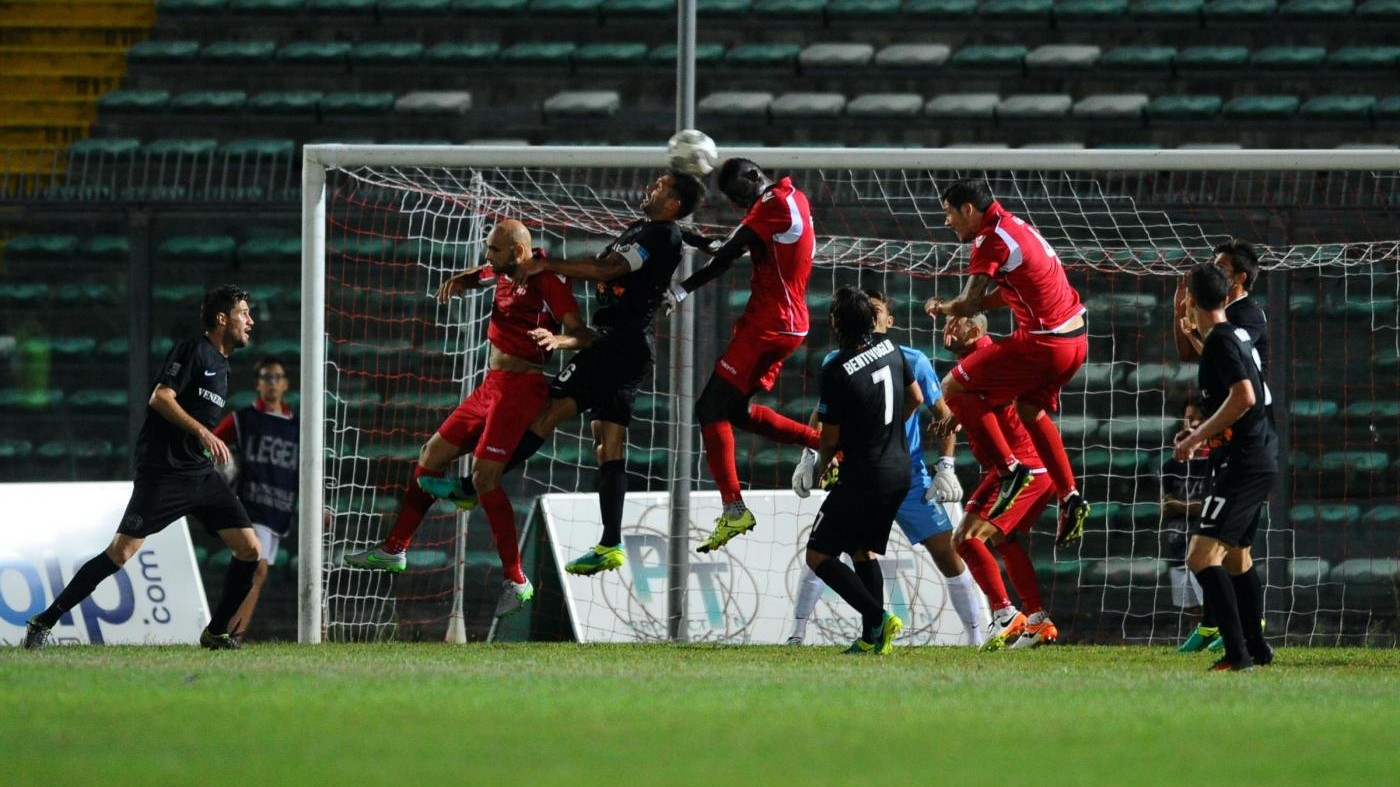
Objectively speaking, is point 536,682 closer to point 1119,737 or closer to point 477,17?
point 1119,737

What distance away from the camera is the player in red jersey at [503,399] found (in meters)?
9.83

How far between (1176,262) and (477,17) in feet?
28.5

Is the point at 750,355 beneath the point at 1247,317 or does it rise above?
beneath

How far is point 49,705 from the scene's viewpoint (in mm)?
6715

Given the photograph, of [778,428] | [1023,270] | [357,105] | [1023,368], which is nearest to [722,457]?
[778,428]

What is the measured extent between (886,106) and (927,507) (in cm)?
722

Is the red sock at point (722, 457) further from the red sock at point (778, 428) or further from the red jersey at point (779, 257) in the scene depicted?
the red jersey at point (779, 257)

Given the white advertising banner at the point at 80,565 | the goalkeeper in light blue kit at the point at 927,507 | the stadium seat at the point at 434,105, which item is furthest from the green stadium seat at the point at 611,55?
the goalkeeper in light blue kit at the point at 927,507

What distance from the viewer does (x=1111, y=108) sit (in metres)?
16.8

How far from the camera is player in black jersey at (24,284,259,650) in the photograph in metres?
9.48

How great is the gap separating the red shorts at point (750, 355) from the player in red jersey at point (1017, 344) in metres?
0.89

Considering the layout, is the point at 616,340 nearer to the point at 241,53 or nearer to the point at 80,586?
the point at 80,586

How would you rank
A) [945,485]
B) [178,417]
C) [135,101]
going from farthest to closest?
1. [135,101]
2. [945,485]
3. [178,417]

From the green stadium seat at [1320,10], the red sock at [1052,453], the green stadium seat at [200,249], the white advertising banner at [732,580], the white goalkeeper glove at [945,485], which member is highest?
the green stadium seat at [1320,10]
